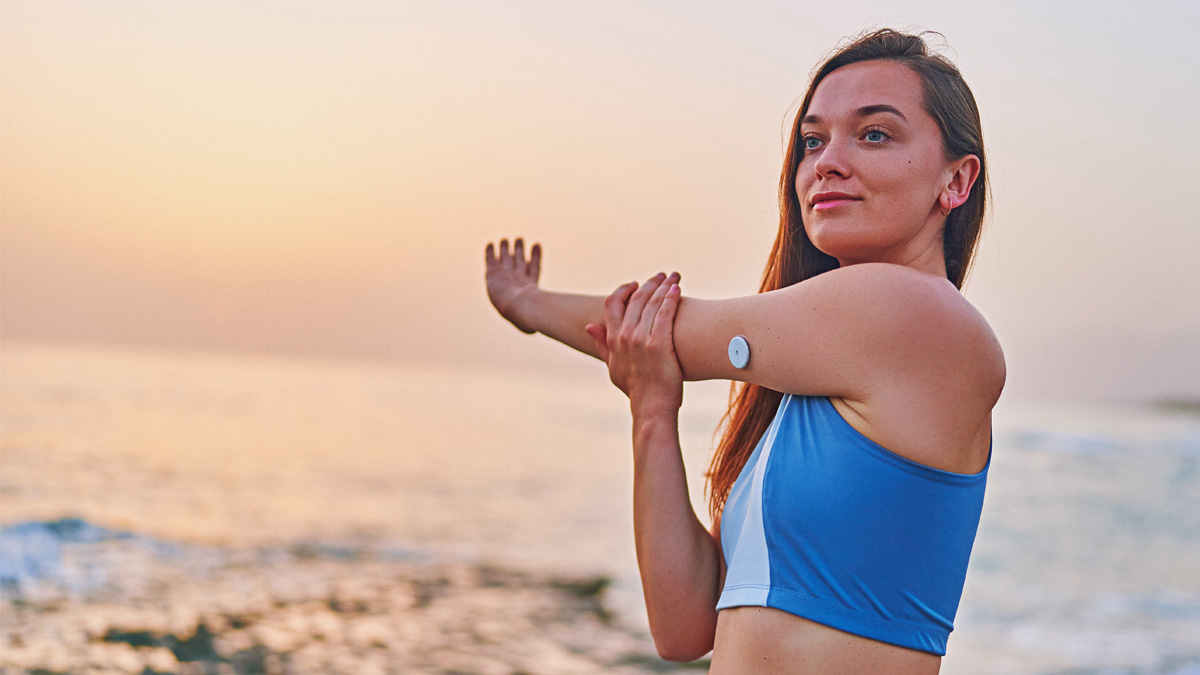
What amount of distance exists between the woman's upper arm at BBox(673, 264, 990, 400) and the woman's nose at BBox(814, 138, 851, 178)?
199mm

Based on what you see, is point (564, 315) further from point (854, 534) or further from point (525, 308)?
point (854, 534)

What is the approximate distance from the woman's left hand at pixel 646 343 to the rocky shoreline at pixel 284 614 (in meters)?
5.31

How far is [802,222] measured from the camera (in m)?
2.03

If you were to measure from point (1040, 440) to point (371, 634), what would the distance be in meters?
30.1

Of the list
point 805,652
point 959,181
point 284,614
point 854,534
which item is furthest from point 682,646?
Result: point 284,614

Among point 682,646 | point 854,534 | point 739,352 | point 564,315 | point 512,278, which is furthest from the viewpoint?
point 512,278

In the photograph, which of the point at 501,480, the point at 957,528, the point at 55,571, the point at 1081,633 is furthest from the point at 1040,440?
the point at 957,528

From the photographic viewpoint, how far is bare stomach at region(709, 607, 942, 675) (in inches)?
60.7

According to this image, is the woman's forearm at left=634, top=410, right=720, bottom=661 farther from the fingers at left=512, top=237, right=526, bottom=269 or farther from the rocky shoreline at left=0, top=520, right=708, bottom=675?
the rocky shoreline at left=0, top=520, right=708, bottom=675

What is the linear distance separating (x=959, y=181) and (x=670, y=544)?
34.2 inches

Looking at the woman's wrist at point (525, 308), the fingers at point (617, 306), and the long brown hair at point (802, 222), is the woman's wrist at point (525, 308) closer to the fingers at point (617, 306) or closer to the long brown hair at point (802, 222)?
the fingers at point (617, 306)

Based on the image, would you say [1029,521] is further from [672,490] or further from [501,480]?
Result: [672,490]

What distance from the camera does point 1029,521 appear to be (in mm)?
15297

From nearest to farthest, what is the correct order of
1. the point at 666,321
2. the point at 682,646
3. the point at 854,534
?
the point at 854,534 → the point at 666,321 → the point at 682,646
